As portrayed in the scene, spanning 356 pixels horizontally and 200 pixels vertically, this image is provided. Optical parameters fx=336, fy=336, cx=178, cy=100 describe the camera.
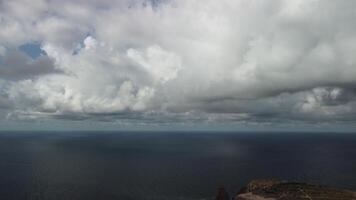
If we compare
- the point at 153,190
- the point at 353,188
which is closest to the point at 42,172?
the point at 153,190

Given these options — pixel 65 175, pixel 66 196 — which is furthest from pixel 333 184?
pixel 65 175

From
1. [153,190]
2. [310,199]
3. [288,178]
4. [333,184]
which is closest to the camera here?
[310,199]

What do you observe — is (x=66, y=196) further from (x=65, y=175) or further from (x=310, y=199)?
(x=310, y=199)

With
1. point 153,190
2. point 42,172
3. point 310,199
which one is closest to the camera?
point 310,199

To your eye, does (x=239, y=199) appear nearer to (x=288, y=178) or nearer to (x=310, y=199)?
(x=310, y=199)

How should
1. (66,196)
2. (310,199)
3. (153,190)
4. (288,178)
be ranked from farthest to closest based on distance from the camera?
(288,178) → (153,190) → (66,196) → (310,199)

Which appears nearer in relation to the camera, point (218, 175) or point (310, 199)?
point (310, 199)
